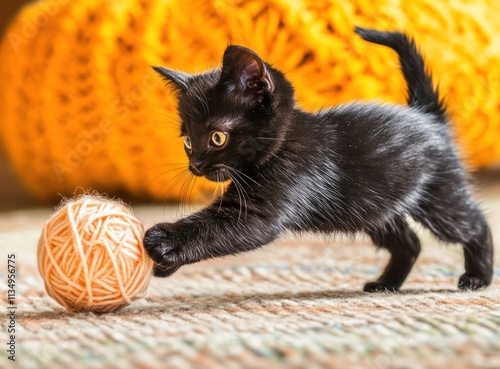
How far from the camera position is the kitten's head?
3.88 ft

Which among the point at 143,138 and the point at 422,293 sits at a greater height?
the point at 143,138

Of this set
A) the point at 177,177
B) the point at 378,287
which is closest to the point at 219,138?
the point at 378,287

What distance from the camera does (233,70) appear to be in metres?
1.19

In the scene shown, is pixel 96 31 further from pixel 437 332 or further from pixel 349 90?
pixel 437 332

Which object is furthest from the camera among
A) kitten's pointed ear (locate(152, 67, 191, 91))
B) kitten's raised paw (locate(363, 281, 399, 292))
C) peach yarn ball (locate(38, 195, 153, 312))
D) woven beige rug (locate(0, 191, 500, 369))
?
kitten's raised paw (locate(363, 281, 399, 292))

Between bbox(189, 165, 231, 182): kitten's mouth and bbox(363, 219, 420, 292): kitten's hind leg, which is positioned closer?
bbox(189, 165, 231, 182): kitten's mouth

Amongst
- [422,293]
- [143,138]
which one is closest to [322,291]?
[422,293]

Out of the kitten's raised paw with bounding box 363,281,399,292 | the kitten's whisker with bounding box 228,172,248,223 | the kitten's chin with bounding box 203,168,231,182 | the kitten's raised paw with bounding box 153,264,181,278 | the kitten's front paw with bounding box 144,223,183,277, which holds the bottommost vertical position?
the kitten's raised paw with bounding box 363,281,399,292

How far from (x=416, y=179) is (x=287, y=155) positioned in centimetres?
24

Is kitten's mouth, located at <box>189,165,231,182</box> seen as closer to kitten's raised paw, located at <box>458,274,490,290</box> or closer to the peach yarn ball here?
the peach yarn ball

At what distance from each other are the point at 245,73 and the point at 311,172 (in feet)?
0.63

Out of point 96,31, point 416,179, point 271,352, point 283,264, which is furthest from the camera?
point 96,31

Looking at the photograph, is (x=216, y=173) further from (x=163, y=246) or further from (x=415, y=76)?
(x=415, y=76)

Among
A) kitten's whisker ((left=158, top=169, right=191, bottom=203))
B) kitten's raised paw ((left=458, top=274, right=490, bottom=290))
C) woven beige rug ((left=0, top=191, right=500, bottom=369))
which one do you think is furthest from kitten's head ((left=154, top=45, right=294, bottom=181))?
kitten's raised paw ((left=458, top=274, right=490, bottom=290))
